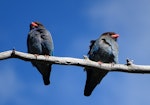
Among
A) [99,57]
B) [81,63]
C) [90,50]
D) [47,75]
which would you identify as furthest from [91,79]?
[81,63]

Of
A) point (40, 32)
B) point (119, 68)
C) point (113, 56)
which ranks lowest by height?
point (119, 68)

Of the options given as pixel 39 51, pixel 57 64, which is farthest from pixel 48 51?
pixel 57 64

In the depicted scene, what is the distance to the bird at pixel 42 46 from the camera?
36.0 ft

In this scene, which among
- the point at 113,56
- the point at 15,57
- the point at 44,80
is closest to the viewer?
the point at 15,57

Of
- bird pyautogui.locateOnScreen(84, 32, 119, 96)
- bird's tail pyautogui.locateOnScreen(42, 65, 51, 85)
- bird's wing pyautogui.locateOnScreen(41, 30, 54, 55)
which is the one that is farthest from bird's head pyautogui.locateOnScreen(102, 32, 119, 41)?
bird's tail pyautogui.locateOnScreen(42, 65, 51, 85)

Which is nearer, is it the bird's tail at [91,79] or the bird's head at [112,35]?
the bird's tail at [91,79]

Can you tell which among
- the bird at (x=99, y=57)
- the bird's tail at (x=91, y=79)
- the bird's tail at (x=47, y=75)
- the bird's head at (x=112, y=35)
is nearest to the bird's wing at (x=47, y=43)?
the bird's tail at (x=47, y=75)

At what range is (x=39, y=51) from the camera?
35.7ft

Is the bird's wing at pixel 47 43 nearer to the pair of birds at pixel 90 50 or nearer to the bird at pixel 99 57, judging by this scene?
the pair of birds at pixel 90 50

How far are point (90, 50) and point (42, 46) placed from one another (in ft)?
4.84

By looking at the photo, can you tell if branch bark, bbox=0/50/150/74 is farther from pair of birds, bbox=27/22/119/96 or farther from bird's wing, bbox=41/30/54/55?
bird's wing, bbox=41/30/54/55

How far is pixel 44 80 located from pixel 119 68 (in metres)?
3.57

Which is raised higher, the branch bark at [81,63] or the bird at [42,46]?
the bird at [42,46]

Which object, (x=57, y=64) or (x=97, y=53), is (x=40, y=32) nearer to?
(x=97, y=53)
